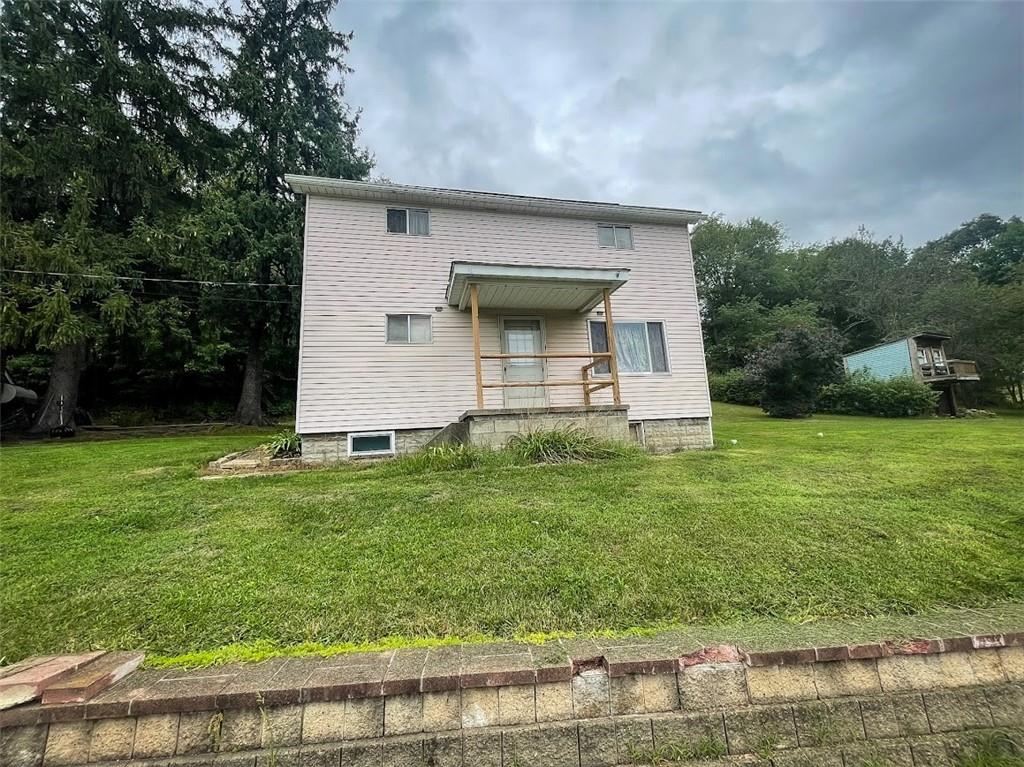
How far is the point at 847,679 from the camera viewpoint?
1.84 metres

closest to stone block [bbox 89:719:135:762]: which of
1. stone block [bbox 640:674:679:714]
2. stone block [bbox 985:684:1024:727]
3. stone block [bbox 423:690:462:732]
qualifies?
stone block [bbox 423:690:462:732]

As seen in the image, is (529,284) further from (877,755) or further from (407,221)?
(877,755)

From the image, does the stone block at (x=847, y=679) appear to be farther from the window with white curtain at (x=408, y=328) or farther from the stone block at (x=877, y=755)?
the window with white curtain at (x=408, y=328)

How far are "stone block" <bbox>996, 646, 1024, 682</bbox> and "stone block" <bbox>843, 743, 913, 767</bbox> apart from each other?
642 mm

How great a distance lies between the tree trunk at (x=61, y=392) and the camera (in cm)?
1263

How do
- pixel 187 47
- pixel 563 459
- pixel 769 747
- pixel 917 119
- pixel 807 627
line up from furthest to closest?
pixel 187 47 → pixel 917 119 → pixel 563 459 → pixel 807 627 → pixel 769 747

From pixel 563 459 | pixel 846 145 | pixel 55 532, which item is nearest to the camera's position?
pixel 55 532

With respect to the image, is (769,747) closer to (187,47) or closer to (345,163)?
(345,163)

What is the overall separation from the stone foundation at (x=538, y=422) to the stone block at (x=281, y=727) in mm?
5588

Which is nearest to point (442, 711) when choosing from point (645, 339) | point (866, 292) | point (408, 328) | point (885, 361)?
point (408, 328)

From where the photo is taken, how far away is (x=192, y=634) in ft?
7.09

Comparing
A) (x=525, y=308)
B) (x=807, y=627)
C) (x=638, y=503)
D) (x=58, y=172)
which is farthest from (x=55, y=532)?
(x=58, y=172)

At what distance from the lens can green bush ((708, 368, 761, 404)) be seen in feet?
66.4

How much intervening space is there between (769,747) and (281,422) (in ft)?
56.6
